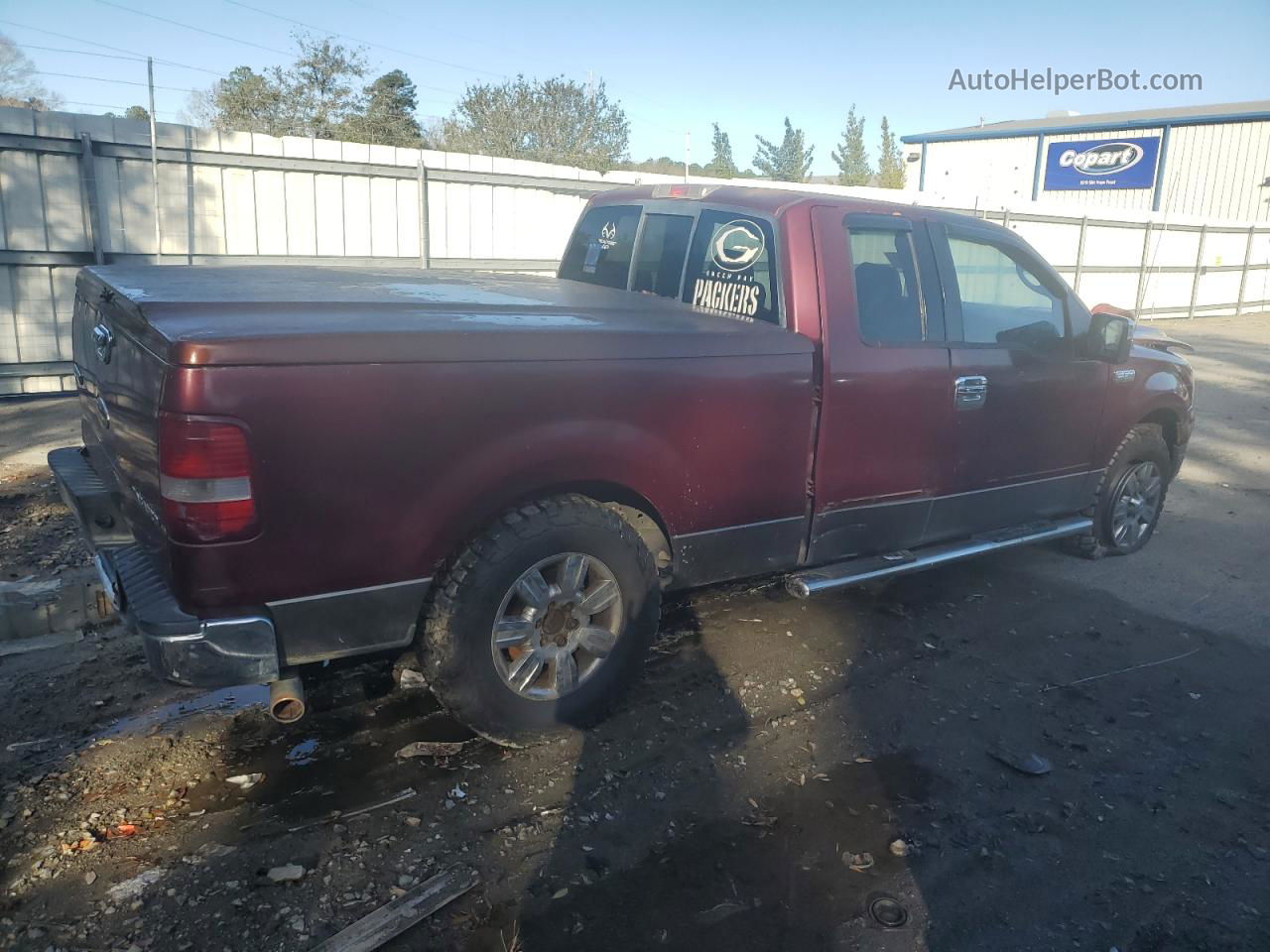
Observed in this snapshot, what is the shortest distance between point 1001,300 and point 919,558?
1459mm

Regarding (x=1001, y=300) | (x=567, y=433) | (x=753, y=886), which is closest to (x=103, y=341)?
(x=567, y=433)

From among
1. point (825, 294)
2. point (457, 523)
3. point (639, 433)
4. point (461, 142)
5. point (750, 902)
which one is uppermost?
point (461, 142)

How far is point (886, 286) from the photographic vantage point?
175 inches

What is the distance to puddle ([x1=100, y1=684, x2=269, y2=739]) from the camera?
361 cm

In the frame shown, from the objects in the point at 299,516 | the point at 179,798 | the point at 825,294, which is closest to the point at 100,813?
the point at 179,798

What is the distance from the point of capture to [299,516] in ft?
9.46

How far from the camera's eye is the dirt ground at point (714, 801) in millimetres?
2729

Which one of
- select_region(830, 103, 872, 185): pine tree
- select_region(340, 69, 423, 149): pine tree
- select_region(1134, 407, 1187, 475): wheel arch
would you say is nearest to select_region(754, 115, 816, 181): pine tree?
select_region(830, 103, 872, 185): pine tree

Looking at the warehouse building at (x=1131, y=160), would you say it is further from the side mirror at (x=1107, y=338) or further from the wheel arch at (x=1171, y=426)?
the side mirror at (x=1107, y=338)

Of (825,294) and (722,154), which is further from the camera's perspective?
(722,154)

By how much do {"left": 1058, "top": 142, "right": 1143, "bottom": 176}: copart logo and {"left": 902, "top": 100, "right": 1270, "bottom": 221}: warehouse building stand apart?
0.12 feet

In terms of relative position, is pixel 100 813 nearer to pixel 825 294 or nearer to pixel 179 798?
pixel 179 798

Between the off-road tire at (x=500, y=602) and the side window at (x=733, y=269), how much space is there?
4.03 ft

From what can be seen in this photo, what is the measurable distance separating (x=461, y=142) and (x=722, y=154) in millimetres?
30731
